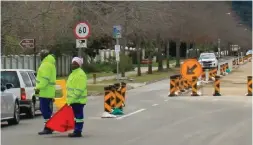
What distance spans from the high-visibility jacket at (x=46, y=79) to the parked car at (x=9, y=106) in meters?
1.63

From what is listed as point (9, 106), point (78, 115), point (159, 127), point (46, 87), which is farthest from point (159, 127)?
point (9, 106)

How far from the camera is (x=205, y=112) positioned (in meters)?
22.0

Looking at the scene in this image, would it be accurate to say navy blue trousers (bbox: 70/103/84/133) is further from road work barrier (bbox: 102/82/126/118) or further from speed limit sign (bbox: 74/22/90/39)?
speed limit sign (bbox: 74/22/90/39)

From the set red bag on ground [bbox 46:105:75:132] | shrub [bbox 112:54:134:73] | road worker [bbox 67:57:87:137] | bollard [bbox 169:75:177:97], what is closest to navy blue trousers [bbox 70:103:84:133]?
road worker [bbox 67:57:87:137]

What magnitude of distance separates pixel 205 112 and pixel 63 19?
13.4 metres

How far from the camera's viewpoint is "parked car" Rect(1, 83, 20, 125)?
669 inches

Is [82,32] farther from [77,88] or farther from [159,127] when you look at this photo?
[77,88]

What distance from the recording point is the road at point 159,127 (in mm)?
13945

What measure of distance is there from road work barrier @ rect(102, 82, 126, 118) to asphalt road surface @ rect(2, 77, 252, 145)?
1.05 ft

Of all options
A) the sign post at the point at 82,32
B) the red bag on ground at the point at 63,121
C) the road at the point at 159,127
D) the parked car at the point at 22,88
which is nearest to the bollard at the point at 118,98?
the road at the point at 159,127

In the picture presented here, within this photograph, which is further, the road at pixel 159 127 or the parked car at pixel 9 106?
the parked car at pixel 9 106

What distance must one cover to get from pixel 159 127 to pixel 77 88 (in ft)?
10.8

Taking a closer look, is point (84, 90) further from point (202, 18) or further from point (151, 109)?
point (202, 18)

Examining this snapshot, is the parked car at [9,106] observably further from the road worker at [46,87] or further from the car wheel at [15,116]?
the road worker at [46,87]
